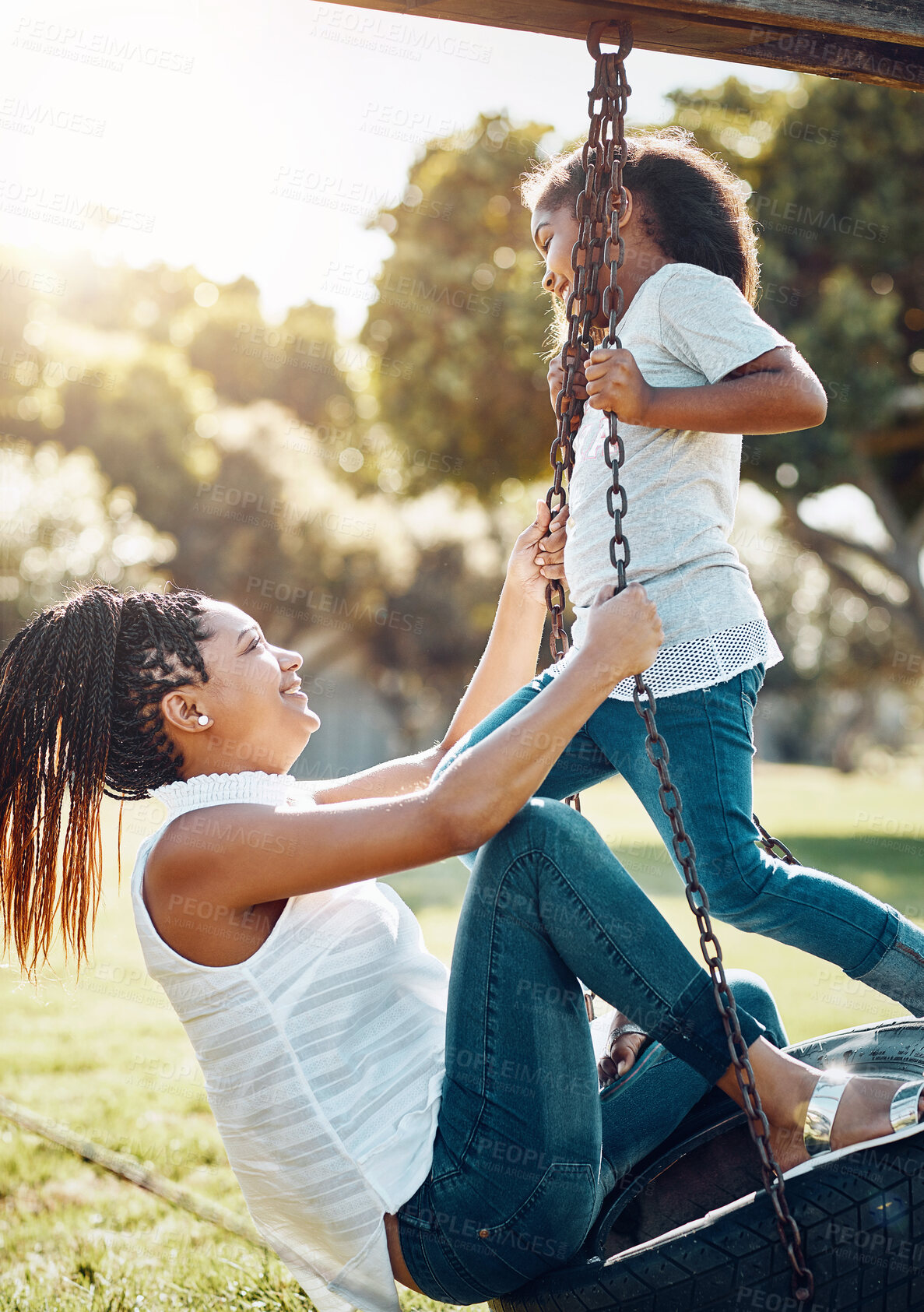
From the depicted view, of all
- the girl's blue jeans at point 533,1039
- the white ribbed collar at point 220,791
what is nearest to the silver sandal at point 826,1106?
the girl's blue jeans at point 533,1039

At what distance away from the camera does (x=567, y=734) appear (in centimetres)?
192

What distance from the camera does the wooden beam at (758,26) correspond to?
2.37m

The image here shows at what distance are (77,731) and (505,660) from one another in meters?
1.04

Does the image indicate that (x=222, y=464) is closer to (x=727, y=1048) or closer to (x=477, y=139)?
(x=477, y=139)

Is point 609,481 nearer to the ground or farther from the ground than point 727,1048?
farther from the ground

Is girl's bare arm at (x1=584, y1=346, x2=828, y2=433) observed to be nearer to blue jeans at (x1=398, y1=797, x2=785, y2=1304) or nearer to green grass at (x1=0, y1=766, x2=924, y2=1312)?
blue jeans at (x1=398, y1=797, x2=785, y2=1304)

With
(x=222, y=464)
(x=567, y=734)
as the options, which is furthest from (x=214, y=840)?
(x=222, y=464)

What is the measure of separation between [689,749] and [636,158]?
1.33m

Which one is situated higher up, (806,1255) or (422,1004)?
(422,1004)

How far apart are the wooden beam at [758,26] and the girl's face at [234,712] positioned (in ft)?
4.27

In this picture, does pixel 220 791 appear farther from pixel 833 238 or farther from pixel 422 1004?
pixel 833 238

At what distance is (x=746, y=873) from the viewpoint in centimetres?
223

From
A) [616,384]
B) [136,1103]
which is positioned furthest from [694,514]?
[136,1103]

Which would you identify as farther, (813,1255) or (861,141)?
(861,141)
